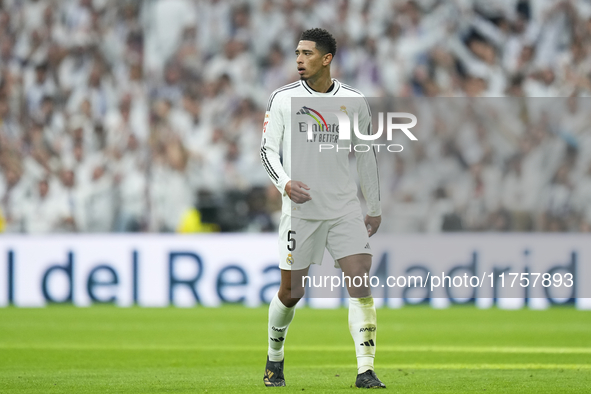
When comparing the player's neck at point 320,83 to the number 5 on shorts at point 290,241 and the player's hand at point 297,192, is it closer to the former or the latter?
the player's hand at point 297,192

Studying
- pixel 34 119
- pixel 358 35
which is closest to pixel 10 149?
pixel 34 119

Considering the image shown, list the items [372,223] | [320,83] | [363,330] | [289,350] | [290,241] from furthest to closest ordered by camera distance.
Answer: [289,350] < [372,223] < [320,83] < [290,241] < [363,330]

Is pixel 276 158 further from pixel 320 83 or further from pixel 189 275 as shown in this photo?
pixel 189 275

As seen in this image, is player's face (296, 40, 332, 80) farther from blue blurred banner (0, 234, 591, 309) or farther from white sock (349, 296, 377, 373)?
blue blurred banner (0, 234, 591, 309)

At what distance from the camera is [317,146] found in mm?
5406

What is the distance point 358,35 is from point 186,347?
8517 millimetres

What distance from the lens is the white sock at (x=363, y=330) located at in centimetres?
524

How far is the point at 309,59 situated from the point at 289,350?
388 centimetres

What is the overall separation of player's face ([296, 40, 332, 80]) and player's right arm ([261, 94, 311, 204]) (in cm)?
25

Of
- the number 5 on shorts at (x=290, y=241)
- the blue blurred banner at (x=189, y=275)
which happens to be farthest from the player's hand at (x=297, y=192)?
the blue blurred banner at (x=189, y=275)

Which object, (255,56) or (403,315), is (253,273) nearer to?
(403,315)

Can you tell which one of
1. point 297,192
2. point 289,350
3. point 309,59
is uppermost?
point 309,59

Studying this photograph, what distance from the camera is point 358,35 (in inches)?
618

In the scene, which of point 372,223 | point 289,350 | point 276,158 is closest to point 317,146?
point 276,158
